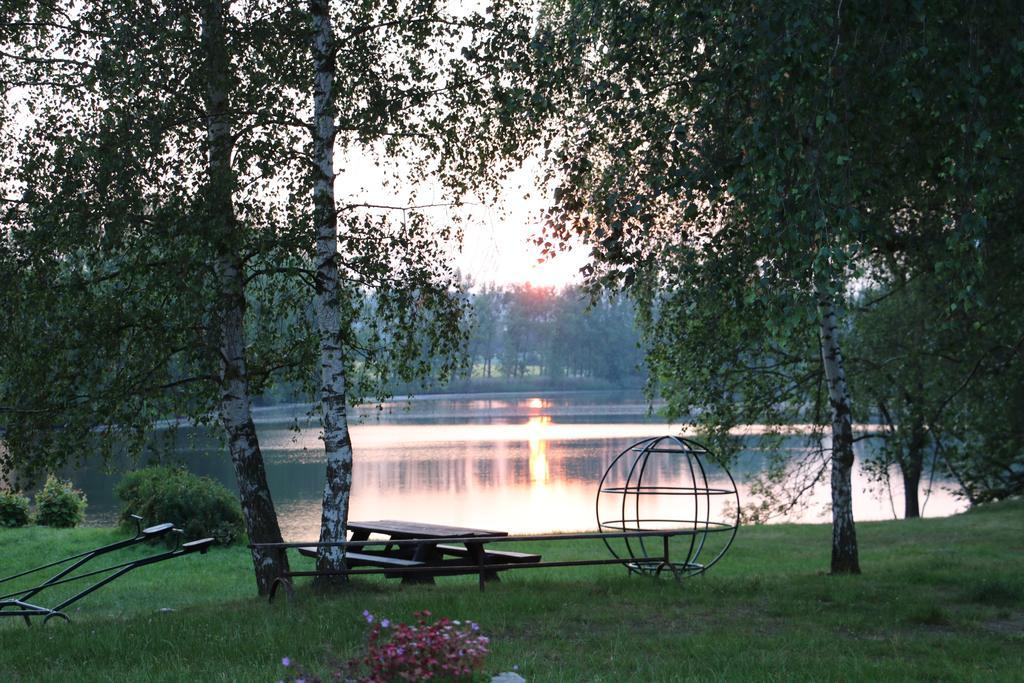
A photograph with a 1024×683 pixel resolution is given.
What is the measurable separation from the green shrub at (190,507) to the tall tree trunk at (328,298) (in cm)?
866

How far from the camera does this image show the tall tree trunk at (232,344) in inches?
373

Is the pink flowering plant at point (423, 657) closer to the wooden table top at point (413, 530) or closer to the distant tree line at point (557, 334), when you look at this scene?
the wooden table top at point (413, 530)

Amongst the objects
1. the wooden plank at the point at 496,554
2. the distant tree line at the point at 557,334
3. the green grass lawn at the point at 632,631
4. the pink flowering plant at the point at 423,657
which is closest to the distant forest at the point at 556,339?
the distant tree line at the point at 557,334

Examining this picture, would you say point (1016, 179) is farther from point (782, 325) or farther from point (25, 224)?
point (25, 224)

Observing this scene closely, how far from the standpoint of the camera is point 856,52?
22.0 feet

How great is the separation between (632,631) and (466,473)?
1161 inches

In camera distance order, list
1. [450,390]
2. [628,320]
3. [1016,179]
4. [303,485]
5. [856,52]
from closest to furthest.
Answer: [856,52] → [1016,179] → [303,485] → [450,390] → [628,320]

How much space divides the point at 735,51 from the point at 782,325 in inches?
77.7

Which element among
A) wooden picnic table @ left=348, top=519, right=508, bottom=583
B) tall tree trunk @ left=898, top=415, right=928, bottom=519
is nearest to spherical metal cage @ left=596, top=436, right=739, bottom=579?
wooden picnic table @ left=348, top=519, right=508, bottom=583

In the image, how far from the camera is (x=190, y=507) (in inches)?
704

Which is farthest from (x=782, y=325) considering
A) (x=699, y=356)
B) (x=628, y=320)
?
(x=628, y=320)

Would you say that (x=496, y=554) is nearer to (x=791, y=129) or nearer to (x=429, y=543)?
(x=429, y=543)

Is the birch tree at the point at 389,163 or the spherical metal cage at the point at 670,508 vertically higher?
the birch tree at the point at 389,163

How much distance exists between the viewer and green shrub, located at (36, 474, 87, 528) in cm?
2148
